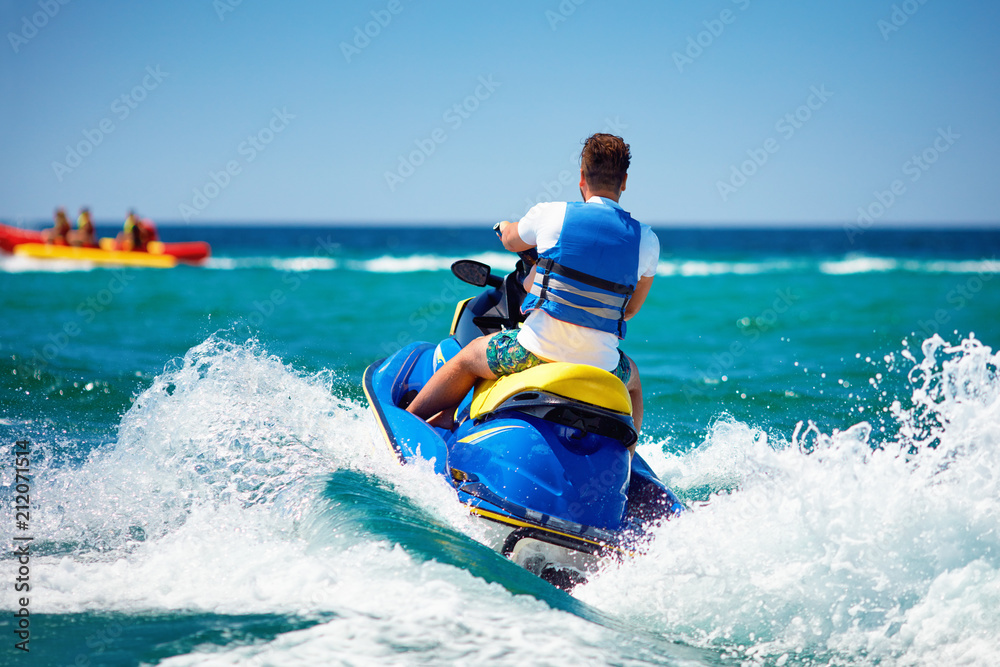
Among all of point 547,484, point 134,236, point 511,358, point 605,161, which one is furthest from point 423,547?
point 134,236

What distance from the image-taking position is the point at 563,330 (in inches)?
127

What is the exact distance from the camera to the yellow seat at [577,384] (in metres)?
3.12

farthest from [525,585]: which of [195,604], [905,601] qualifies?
[905,601]

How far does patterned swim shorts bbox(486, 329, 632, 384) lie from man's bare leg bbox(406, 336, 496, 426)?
0.14ft

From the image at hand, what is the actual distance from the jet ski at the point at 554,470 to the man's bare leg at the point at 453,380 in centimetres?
10

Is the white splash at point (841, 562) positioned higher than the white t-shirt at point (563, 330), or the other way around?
the white t-shirt at point (563, 330)

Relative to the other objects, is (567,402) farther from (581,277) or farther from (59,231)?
(59,231)

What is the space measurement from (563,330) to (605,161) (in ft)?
2.23

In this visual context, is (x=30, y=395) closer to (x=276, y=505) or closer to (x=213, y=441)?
(x=213, y=441)

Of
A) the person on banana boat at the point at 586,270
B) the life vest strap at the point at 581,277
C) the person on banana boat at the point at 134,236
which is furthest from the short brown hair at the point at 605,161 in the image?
the person on banana boat at the point at 134,236

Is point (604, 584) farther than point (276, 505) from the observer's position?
No

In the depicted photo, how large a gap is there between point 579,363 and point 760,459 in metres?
0.78

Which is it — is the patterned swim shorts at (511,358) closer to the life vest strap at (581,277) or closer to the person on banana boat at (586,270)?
the person on banana boat at (586,270)

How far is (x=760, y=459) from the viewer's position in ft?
10.2
